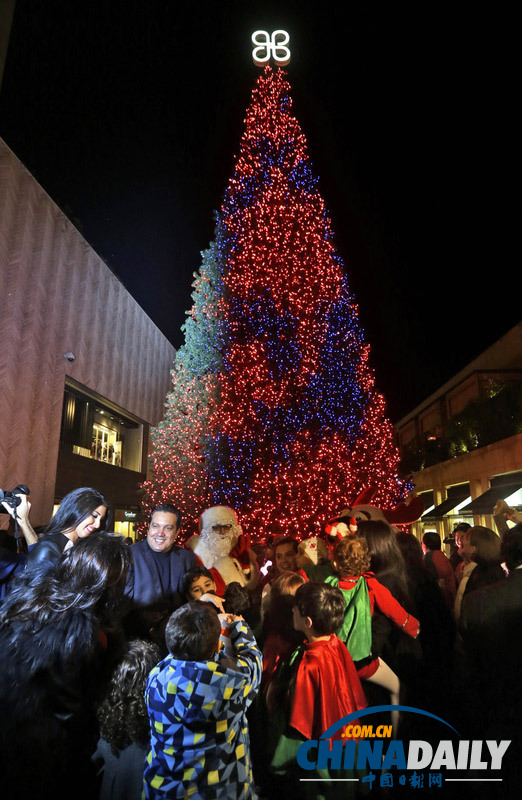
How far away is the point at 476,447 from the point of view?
825 inches

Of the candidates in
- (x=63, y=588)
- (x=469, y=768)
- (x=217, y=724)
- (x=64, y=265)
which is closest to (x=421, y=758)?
(x=469, y=768)

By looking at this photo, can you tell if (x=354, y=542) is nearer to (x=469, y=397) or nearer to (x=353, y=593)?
(x=353, y=593)

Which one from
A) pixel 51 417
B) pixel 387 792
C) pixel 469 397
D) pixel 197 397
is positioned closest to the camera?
pixel 387 792

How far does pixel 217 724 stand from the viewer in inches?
79.6

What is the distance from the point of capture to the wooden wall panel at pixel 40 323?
40.1 feet

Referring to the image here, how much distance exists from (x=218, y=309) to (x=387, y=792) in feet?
34.8

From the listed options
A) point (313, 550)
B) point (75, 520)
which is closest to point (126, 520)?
point (313, 550)

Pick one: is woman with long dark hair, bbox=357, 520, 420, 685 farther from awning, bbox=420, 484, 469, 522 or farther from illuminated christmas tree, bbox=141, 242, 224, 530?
awning, bbox=420, 484, 469, 522

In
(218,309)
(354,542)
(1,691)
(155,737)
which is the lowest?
(155,737)

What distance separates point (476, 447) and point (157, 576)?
20.7 meters

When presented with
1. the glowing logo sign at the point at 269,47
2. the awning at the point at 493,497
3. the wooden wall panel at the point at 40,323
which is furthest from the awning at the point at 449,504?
the glowing logo sign at the point at 269,47

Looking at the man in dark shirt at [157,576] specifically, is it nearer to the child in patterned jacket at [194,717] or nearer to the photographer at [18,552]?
the photographer at [18,552]

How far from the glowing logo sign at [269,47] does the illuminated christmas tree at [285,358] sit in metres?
0.30

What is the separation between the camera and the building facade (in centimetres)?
1694
